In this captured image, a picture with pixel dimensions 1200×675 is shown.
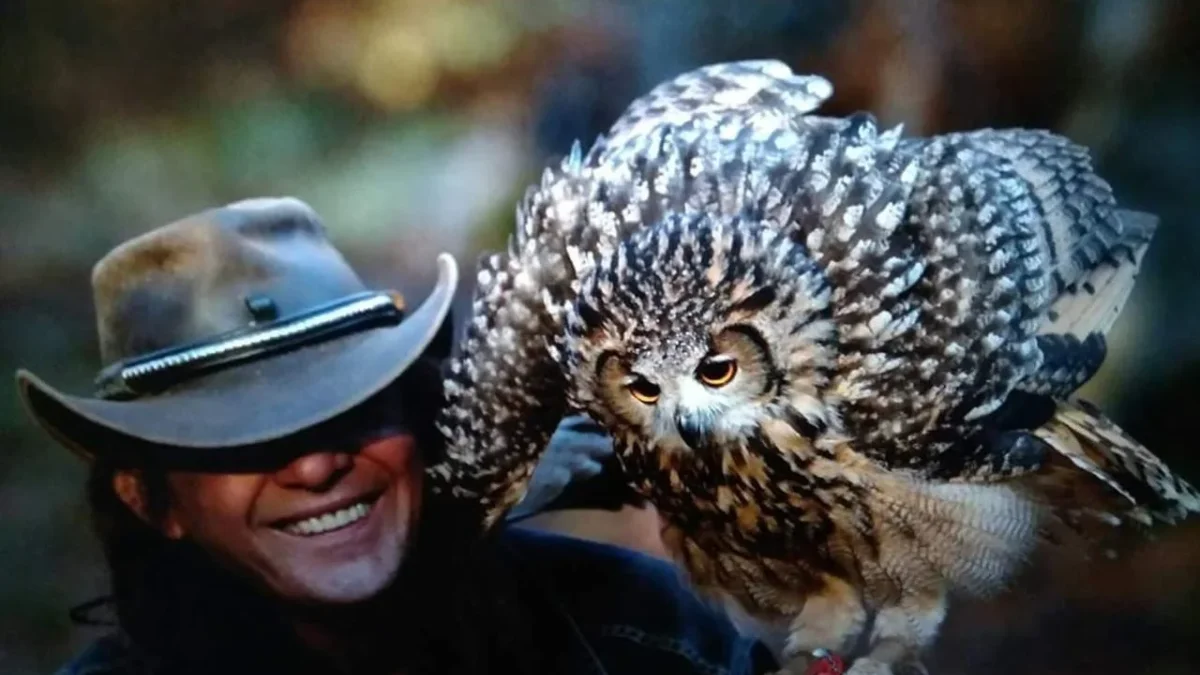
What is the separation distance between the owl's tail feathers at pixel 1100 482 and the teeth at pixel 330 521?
548mm

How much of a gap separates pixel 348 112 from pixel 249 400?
244mm

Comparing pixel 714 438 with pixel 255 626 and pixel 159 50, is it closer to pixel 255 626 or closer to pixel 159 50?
pixel 255 626

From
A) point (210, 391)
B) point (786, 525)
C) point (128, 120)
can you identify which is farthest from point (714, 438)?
point (128, 120)

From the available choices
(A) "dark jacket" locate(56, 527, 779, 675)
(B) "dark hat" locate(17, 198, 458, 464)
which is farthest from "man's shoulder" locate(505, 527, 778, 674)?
(B) "dark hat" locate(17, 198, 458, 464)

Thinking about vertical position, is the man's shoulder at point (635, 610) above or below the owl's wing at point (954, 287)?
below

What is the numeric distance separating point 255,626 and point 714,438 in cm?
39

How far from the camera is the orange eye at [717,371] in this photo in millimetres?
878

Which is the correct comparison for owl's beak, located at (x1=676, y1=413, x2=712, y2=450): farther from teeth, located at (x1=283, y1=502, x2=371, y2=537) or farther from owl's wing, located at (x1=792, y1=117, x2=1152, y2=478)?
teeth, located at (x1=283, y1=502, x2=371, y2=537)

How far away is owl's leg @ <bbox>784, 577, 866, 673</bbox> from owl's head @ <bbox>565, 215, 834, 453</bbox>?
0.17 metres

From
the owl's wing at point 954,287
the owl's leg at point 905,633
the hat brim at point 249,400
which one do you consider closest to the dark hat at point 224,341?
the hat brim at point 249,400

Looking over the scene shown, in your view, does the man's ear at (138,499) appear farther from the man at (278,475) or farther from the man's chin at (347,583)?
the man's chin at (347,583)

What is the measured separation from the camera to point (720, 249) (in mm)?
881

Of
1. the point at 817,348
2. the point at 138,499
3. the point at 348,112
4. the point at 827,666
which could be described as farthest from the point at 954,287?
the point at 138,499

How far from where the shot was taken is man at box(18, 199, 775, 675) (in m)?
0.88
